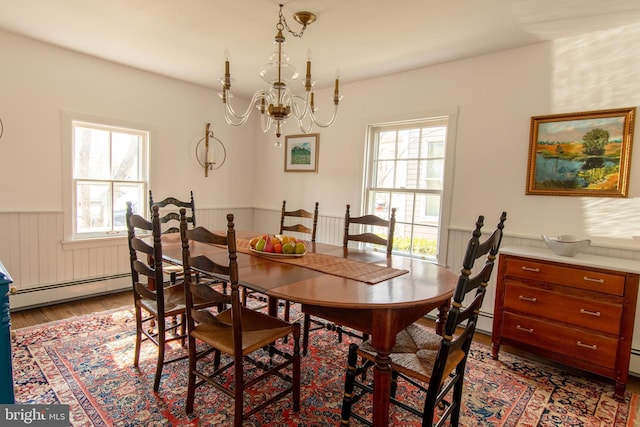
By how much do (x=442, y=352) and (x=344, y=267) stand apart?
2.73 ft

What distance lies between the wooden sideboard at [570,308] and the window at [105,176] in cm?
380

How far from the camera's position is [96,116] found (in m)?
3.45

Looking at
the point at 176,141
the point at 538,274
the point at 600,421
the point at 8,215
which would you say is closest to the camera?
the point at 600,421

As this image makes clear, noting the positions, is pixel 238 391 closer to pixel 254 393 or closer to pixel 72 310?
pixel 254 393

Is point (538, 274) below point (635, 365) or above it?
above

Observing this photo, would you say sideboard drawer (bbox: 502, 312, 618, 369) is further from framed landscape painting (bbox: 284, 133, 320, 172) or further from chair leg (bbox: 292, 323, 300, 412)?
framed landscape painting (bbox: 284, 133, 320, 172)

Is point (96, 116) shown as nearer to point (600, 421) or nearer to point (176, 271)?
point (176, 271)

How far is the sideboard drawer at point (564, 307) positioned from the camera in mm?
2186

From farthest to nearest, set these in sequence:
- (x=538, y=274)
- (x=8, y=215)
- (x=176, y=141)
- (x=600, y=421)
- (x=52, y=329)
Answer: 1. (x=176, y=141)
2. (x=8, y=215)
3. (x=52, y=329)
4. (x=538, y=274)
5. (x=600, y=421)

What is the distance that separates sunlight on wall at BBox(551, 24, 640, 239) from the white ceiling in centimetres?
13

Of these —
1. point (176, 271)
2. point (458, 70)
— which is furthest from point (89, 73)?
point (458, 70)

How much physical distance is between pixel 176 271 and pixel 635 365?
3.58m

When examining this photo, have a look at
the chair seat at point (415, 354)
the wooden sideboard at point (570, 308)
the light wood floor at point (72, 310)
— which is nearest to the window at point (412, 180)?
the wooden sideboard at point (570, 308)

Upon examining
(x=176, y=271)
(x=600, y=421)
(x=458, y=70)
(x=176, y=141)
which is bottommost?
(x=600, y=421)
